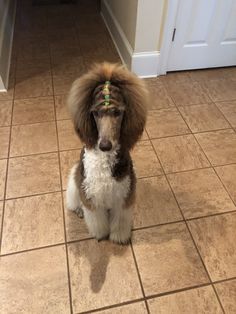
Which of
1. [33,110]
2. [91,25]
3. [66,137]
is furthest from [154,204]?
[91,25]

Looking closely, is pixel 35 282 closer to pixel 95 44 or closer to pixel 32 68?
pixel 32 68

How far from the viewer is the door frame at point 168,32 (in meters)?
1.93

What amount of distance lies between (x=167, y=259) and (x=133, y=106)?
0.72m

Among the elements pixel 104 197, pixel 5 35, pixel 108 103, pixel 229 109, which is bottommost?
pixel 229 109

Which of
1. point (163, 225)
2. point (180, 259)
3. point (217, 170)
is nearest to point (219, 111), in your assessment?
point (217, 170)

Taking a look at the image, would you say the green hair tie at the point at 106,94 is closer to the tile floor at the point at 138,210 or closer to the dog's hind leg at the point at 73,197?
the dog's hind leg at the point at 73,197

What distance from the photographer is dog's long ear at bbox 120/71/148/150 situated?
0.88 m

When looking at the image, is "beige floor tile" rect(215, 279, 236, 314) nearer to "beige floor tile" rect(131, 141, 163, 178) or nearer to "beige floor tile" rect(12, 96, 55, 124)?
"beige floor tile" rect(131, 141, 163, 178)

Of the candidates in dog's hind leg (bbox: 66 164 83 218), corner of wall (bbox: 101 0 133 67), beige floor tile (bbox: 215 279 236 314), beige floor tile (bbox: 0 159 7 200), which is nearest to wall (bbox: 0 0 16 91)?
beige floor tile (bbox: 0 159 7 200)

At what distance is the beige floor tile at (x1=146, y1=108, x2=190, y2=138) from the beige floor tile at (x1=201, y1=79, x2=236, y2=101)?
0.39 meters

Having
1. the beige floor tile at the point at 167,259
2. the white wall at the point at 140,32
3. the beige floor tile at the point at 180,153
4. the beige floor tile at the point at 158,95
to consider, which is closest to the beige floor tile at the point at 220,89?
the beige floor tile at the point at 158,95

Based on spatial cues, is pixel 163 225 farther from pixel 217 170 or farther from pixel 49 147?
pixel 49 147

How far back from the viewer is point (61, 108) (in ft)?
6.49

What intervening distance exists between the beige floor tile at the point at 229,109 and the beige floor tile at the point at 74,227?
124 centimetres
